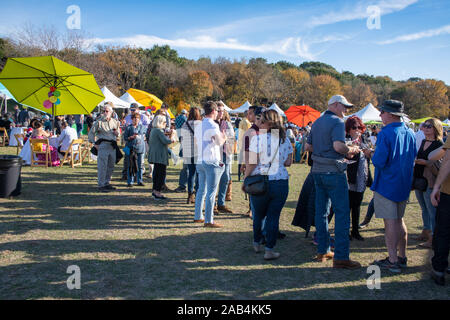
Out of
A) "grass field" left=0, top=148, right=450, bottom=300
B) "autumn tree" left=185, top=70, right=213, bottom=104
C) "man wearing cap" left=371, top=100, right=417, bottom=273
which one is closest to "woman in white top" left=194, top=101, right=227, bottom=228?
"grass field" left=0, top=148, right=450, bottom=300

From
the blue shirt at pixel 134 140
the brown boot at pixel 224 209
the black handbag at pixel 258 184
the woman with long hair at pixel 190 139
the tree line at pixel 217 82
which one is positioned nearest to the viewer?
the black handbag at pixel 258 184

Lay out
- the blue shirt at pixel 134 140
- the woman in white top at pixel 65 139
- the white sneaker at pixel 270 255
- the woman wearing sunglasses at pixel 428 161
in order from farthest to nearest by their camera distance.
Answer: the woman in white top at pixel 65 139
the blue shirt at pixel 134 140
the woman wearing sunglasses at pixel 428 161
the white sneaker at pixel 270 255

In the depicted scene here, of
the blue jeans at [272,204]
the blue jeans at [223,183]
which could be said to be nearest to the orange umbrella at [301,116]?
the blue jeans at [223,183]

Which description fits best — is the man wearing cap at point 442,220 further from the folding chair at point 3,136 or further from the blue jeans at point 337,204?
the folding chair at point 3,136

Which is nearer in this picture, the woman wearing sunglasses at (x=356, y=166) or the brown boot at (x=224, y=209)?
the woman wearing sunglasses at (x=356, y=166)

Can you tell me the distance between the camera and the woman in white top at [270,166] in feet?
13.7

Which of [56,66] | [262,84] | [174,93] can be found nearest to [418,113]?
[262,84]

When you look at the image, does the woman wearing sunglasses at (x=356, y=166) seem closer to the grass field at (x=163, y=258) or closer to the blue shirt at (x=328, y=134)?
the grass field at (x=163, y=258)

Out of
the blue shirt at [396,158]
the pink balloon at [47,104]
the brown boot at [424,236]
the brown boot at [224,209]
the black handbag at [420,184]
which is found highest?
the pink balloon at [47,104]

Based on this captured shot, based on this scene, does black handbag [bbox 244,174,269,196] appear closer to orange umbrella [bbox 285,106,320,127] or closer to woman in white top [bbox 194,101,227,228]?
woman in white top [bbox 194,101,227,228]

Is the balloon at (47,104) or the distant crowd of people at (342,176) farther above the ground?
the balloon at (47,104)

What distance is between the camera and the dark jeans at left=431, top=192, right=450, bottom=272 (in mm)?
3609

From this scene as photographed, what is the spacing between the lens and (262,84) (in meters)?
52.6
